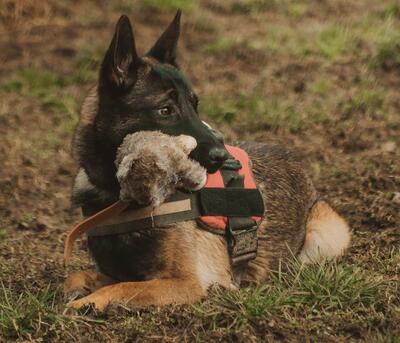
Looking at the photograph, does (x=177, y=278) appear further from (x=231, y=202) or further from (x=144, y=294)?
(x=231, y=202)

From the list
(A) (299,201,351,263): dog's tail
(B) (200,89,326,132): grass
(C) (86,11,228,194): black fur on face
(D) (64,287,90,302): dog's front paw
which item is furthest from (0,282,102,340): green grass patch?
(B) (200,89,326,132): grass

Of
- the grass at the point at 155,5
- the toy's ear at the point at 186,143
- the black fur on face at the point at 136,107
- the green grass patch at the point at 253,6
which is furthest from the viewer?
the green grass patch at the point at 253,6

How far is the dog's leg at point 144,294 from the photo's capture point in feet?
14.5

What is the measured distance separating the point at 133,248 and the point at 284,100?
4.64 metres

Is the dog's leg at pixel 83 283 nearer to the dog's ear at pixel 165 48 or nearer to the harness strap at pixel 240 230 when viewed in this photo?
the harness strap at pixel 240 230

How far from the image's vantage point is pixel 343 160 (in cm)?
771

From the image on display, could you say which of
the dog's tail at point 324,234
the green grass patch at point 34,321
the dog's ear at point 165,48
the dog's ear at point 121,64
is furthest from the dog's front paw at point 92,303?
the dog's tail at point 324,234

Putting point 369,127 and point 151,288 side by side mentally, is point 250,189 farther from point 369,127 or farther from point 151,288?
point 369,127

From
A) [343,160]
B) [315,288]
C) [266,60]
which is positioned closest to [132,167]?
[315,288]

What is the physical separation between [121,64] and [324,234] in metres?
1.97

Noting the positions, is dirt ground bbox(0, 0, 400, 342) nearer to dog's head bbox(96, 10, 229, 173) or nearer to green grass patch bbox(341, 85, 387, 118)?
green grass patch bbox(341, 85, 387, 118)

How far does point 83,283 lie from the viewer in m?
4.92

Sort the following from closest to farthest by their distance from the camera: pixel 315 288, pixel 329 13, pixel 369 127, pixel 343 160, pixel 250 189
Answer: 1. pixel 315 288
2. pixel 250 189
3. pixel 343 160
4. pixel 369 127
5. pixel 329 13

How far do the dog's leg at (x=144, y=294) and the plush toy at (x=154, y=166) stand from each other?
43 centimetres
